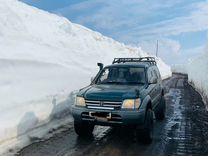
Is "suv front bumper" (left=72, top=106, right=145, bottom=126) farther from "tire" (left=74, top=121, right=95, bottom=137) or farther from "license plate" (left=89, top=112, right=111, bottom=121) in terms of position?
"tire" (left=74, top=121, right=95, bottom=137)

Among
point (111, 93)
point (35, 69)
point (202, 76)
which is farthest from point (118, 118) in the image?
point (202, 76)

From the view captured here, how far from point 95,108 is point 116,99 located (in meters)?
0.57

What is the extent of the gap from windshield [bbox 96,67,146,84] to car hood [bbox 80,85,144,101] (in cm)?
62

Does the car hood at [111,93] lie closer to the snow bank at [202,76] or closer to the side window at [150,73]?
the side window at [150,73]

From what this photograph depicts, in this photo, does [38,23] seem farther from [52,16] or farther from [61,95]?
[61,95]

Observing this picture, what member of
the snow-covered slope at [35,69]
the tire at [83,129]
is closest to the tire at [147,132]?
the tire at [83,129]

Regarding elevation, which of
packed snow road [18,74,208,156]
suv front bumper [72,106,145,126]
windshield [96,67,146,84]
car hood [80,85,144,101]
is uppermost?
windshield [96,67,146,84]

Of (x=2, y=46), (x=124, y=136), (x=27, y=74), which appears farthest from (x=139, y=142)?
(x=2, y=46)

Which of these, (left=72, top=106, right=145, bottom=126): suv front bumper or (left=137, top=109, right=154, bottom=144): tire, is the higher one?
(left=72, top=106, right=145, bottom=126): suv front bumper

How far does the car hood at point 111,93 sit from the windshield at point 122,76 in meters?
0.62

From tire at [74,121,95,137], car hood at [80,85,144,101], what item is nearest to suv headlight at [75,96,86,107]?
car hood at [80,85,144,101]

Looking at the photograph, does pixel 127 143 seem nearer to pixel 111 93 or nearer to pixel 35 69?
pixel 111 93

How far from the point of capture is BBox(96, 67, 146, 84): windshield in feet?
31.6

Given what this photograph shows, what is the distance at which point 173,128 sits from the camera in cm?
1073
